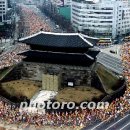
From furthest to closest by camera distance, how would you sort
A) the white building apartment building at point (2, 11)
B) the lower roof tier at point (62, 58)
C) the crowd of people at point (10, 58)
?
the white building apartment building at point (2, 11), the crowd of people at point (10, 58), the lower roof tier at point (62, 58)

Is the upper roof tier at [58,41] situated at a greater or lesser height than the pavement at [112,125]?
greater

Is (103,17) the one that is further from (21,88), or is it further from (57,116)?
(57,116)

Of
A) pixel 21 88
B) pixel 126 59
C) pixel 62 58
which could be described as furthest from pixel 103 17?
pixel 21 88

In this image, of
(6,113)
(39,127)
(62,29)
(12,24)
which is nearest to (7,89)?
(6,113)

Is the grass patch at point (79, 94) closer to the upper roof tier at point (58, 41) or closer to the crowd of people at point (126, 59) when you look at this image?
the upper roof tier at point (58, 41)

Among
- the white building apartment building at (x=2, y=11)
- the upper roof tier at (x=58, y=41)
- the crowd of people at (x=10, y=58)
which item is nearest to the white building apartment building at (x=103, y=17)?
the white building apartment building at (x=2, y=11)

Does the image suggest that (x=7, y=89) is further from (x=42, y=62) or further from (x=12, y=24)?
(x=12, y=24)
